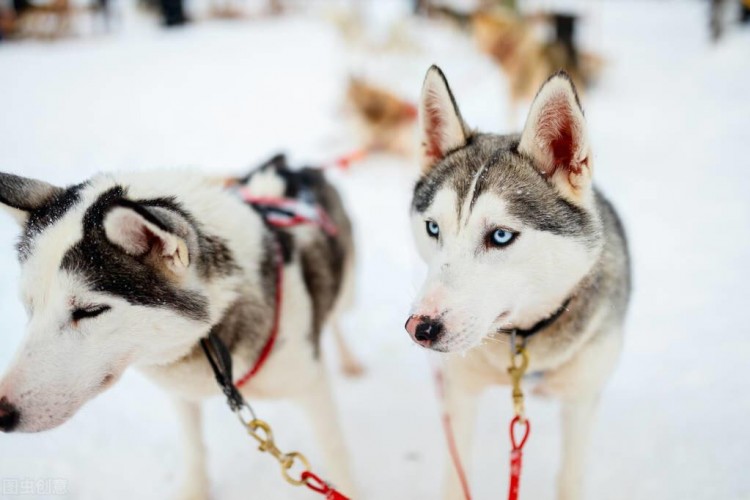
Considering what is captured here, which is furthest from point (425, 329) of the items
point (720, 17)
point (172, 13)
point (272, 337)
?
point (172, 13)

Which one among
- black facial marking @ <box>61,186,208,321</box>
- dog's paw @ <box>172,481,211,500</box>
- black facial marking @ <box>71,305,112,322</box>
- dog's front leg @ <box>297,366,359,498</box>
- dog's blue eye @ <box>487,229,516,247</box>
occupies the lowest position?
dog's paw @ <box>172,481,211,500</box>

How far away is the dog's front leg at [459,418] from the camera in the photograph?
5.64 feet

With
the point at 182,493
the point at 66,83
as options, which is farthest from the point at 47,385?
the point at 66,83

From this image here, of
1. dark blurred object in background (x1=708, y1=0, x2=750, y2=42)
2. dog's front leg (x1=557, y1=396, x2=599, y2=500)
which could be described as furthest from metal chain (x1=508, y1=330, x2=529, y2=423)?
dark blurred object in background (x1=708, y1=0, x2=750, y2=42)

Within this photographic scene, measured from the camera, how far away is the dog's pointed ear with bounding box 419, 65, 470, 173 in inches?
56.0

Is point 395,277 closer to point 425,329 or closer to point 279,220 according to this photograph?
point 279,220

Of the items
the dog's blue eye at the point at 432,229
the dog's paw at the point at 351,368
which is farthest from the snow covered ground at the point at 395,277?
the dog's blue eye at the point at 432,229

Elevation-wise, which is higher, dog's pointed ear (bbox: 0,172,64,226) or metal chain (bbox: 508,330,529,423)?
dog's pointed ear (bbox: 0,172,64,226)

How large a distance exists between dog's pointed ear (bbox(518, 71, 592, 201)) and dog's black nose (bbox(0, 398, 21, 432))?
144cm

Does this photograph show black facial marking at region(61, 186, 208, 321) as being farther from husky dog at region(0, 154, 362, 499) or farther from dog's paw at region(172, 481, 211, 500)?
dog's paw at region(172, 481, 211, 500)

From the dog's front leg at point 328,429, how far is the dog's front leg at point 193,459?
0.46 m

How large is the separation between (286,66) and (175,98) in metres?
2.46

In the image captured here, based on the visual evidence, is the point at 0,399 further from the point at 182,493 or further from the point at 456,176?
the point at 456,176

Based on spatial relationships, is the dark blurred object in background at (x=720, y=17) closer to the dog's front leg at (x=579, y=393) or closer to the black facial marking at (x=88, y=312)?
the dog's front leg at (x=579, y=393)
